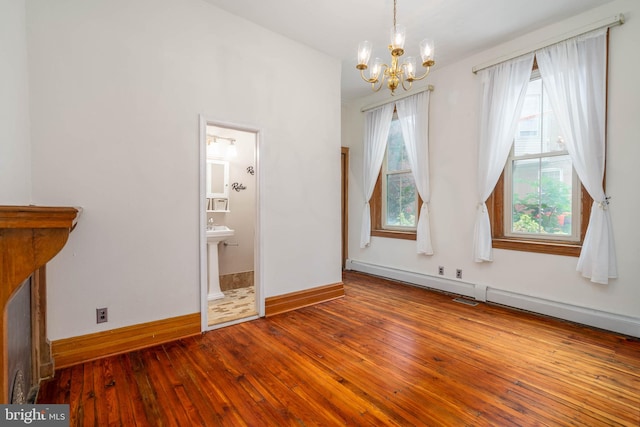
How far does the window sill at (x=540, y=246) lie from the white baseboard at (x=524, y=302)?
54 centimetres

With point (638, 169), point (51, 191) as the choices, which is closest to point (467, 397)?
point (638, 169)

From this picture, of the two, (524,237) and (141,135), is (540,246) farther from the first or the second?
(141,135)

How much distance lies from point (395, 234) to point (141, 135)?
146 inches

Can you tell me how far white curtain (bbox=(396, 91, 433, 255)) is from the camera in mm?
4277

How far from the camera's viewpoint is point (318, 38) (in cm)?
344

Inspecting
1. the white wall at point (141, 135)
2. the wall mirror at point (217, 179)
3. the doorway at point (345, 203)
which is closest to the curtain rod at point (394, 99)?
the doorway at point (345, 203)

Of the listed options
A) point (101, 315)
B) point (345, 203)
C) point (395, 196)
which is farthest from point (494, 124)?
point (101, 315)

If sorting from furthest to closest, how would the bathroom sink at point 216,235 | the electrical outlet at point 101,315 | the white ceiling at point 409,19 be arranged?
the bathroom sink at point 216,235, the white ceiling at point 409,19, the electrical outlet at point 101,315

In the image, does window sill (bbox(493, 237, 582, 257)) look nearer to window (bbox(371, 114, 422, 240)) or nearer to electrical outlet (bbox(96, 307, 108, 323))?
window (bbox(371, 114, 422, 240))

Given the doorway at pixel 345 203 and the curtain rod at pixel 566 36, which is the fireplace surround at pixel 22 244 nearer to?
the curtain rod at pixel 566 36

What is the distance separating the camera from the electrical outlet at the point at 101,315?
7.60 feet

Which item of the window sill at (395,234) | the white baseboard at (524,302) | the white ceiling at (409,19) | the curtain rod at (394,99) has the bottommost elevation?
the white baseboard at (524,302)

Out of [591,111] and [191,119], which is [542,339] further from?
[191,119]

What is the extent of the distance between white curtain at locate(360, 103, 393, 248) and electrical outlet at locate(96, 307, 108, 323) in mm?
3830
